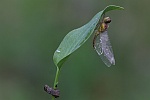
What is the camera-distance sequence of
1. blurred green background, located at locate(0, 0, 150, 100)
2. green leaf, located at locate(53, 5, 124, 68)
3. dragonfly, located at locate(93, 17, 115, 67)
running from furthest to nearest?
blurred green background, located at locate(0, 0, 150, 100)
dragonfly, located at locate(93, 17, 115, 67)
green leaf, located at locate(53, 5, 124, 68)

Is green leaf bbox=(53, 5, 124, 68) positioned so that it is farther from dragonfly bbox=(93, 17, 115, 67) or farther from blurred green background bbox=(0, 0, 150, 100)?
blurred green background bbox=(0, 0, 150, 100)

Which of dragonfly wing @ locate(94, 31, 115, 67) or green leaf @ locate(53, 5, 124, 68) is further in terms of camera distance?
dragonfly wing @ locate(94, 31, 115, 67)

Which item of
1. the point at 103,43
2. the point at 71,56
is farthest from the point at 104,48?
the point at 71,56

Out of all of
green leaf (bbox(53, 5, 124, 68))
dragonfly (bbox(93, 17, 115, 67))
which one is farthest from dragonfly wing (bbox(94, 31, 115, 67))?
green leaf (bbox(53, 5, 124, 68))

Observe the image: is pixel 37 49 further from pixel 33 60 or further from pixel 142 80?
pixel 142 80

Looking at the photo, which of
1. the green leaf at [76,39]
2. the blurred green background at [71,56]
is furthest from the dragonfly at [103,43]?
the blurred green background at [71,56]
